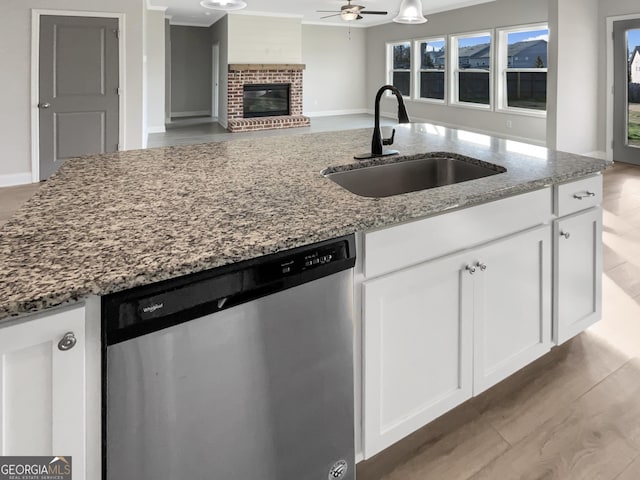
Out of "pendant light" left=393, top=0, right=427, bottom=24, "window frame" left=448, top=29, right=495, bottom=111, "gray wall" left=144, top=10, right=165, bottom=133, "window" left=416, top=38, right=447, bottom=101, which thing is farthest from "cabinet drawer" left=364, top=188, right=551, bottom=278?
"window" left=416, top=38, right=447, bottom=101

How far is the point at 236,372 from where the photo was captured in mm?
1016

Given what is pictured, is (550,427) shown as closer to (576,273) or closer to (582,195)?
(576,273)

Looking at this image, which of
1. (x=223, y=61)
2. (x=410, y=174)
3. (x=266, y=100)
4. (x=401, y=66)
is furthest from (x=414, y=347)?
(x=401, y=66)

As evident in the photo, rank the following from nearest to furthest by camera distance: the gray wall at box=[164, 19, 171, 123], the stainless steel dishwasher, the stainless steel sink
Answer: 1. the stainless steel dishwasher
2. the stainless steel sink
3. the gray wall at box=[164, 19, 171, 123]

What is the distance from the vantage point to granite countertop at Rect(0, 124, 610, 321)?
0.85 metres

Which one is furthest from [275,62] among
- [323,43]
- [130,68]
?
[130,68]

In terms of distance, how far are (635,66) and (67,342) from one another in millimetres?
7597

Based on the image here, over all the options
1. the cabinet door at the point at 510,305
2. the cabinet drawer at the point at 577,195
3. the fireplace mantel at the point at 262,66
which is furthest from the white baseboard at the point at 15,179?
the cabinet drawer at the point at 577,195

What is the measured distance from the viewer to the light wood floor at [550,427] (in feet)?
4.83

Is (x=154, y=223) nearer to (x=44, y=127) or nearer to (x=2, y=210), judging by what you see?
(x=2, y=210)

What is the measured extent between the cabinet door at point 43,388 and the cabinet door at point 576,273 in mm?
1691

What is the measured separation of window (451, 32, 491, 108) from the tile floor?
722 cm

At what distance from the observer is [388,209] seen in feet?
4.05

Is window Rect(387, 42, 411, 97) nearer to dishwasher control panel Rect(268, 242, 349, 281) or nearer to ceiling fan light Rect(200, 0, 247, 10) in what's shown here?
ceiling fan light Rect(200, 0, 247, 10)
